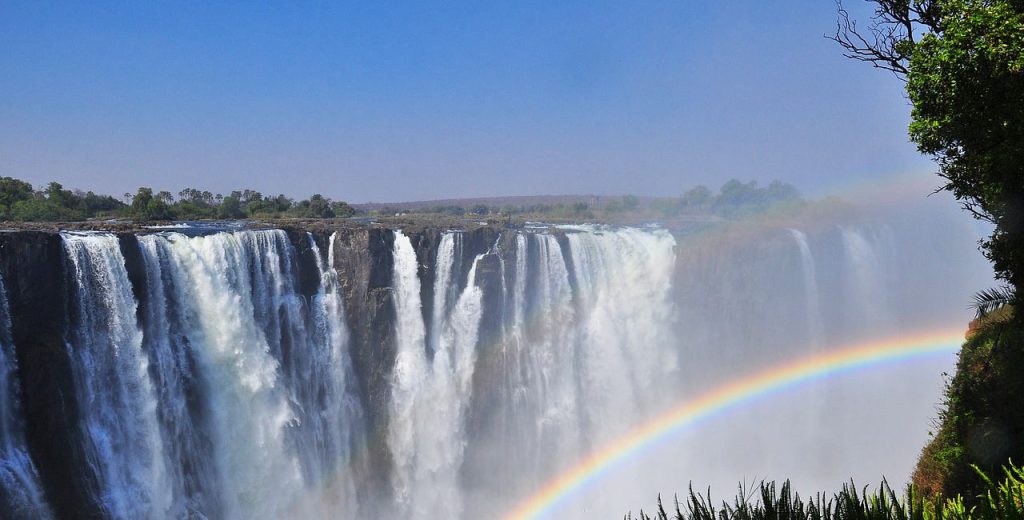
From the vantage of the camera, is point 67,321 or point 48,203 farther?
point 48,203

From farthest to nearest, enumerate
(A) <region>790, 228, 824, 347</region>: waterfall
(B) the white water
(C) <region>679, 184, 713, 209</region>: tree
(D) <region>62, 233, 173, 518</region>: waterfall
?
(C) <region>679, 184, 713, 209</region>: tree < (A) <region>790, 228, 824, 347</region>: waterfall < (B) the white water < (D) <region>62, 233, 173, 518</region>: waterfall

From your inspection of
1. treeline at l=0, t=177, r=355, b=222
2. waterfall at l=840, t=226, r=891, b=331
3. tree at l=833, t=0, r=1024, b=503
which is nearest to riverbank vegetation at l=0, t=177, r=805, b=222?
treeline at l=0, t=177, r=355, b=222

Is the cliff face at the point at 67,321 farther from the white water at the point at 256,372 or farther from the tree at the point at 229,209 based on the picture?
the tree at the point at 229,209

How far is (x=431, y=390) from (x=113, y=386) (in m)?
9.28

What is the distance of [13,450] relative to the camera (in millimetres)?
12406

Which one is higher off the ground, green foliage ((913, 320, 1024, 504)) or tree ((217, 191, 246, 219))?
tree ((217, 191, 246, 219))

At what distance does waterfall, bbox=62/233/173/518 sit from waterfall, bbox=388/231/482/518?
24.0 ft

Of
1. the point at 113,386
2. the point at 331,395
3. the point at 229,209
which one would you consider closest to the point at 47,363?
the point at 113,386

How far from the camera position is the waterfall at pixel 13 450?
12125 mm

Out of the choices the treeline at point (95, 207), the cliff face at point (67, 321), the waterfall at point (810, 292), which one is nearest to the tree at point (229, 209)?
the treeline at point (95, 207)

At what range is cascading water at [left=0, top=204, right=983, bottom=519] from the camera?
14312 millimetres

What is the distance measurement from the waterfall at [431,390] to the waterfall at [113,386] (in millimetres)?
7310

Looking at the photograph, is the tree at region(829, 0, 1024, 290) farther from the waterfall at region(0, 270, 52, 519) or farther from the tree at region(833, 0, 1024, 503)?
the waterfall at region(0, 270, 52, 519)

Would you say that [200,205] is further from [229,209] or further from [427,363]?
[427,363]
